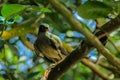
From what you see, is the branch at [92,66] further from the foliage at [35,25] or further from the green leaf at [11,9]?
the green leaf at [11,9]

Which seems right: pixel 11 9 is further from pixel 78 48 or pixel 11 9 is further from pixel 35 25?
pixel 35 25

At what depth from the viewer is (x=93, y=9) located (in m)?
0.74

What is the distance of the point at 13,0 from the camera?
1234mm

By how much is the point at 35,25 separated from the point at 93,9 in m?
0.59

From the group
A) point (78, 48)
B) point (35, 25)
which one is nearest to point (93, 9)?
point (78, 48)

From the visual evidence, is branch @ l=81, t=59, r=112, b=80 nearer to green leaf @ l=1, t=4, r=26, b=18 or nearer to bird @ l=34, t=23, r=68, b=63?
bird @ l=34, t=23, r=68, b=63

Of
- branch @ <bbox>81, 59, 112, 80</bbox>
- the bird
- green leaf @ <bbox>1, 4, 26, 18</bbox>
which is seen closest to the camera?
green leaf @ <bbox>1, 4, 26, 18</bbox>

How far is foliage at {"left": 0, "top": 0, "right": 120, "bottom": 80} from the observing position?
2.37 ft

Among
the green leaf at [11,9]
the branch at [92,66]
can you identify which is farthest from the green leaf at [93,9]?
the branch at [92,66]

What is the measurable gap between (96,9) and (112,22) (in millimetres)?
40

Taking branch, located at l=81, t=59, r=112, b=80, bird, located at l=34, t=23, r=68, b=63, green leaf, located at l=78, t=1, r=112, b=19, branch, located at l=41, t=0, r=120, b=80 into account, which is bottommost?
branch, located at l=81, t=59, r=112, b=80

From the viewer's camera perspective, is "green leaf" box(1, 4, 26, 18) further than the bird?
No

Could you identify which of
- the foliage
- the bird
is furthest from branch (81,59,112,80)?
the bird

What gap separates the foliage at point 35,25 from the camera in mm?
723
